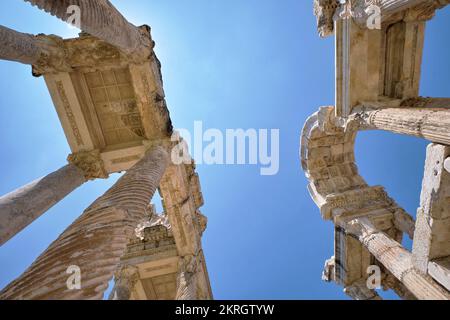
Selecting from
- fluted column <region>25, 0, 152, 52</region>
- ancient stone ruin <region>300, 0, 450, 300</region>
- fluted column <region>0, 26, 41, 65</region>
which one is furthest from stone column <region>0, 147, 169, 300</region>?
ancient stone ruin <region>300, 0, 450, 300</region>

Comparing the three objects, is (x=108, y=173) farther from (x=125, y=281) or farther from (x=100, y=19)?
(x=100, y=19)

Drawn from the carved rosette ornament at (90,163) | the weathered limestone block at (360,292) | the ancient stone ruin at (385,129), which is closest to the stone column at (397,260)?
the ancient stone ruin at (385,129)

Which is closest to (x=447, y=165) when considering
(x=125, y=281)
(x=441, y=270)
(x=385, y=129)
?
(x=385, y=129)

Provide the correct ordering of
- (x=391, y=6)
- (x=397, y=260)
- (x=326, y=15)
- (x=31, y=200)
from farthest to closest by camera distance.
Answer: (x=326, y=15) → (x=397, y=260) → (x=391, y=6) → (x=31, y=200)

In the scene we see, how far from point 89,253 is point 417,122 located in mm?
6658

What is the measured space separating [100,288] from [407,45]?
9.78m

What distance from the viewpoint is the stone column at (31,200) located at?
5277 millimetres

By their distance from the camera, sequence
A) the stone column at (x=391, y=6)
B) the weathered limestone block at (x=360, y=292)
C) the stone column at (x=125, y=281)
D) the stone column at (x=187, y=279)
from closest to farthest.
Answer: the stone column at (x=391, y=6) < the stone column at (x=187, y=279) < the weathered limestone block at (x=360, y=292) < the stone column at (x=125, y=281)

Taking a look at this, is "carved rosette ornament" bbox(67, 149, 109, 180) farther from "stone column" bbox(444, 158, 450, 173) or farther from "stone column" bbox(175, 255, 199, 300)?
"stone column" bbox(444, 158, 450, 173)

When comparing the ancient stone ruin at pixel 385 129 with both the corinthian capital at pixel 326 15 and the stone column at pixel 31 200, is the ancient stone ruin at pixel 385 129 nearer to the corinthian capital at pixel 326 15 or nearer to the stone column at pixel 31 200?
the corinthian capital at pixel 326 15

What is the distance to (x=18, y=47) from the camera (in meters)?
6.15

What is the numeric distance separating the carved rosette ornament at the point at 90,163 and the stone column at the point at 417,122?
8.95m

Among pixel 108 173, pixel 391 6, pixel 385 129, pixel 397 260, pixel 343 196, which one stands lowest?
pixel 397 260

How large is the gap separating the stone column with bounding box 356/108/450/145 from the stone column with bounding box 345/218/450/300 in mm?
3463
